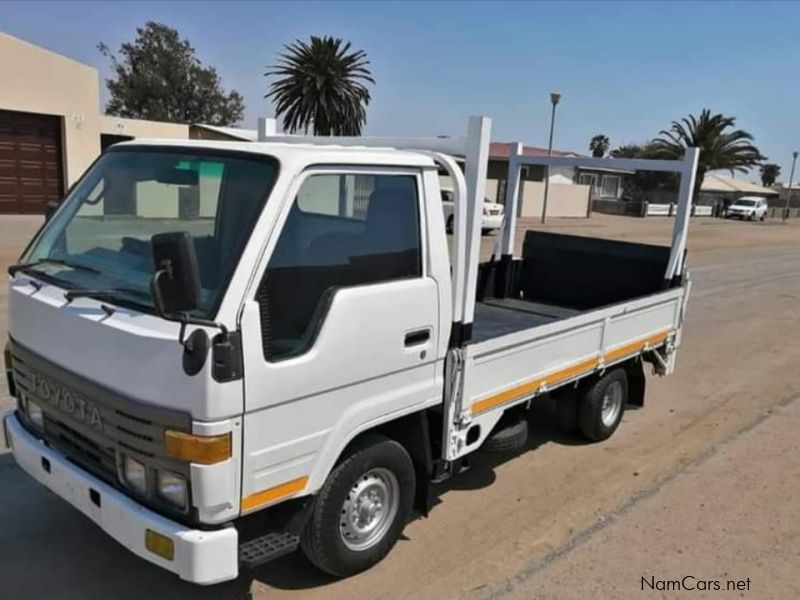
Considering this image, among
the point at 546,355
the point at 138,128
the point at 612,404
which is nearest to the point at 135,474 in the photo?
the point at 546,355

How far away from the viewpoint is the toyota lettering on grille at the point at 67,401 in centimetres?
296

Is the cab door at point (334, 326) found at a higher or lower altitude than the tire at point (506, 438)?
higher

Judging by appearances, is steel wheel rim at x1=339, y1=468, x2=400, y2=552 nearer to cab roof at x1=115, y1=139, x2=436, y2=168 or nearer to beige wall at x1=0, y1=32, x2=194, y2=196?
cab roof at x1=115, y1=139, x2=436, y2=168

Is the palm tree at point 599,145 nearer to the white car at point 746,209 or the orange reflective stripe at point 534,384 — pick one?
the white car at point 746,209

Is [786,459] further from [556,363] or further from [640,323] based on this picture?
[556,363]

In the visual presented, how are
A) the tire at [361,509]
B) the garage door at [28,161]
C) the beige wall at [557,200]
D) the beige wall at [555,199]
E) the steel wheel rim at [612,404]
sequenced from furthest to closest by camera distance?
the beige wall at [557,200] → the beige wall at [555,199] → the garage door at [28,161] → the steel wheel rim at [612,404] → the tire at [361,509]

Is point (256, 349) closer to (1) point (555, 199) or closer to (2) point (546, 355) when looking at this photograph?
(2) point (546, 355)

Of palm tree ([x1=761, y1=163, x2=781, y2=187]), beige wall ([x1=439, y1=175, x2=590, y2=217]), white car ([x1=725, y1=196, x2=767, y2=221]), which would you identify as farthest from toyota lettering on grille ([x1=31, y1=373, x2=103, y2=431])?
palm tree ([x1=761, y1=163, x2=781, y2=187])

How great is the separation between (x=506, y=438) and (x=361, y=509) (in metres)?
1.23

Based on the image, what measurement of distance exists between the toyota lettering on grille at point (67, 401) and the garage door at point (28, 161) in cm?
1931

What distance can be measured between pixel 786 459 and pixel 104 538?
4960mm

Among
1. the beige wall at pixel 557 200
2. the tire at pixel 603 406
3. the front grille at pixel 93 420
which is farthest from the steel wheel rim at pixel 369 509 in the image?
the beige wall at pixel 557 200

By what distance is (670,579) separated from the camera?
3.73 metres

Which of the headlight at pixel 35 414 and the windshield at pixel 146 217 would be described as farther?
the headlight at pixel 35 414
